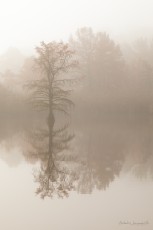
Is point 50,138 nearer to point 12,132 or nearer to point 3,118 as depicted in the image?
point 12,132

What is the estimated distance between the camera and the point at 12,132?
97.8ft

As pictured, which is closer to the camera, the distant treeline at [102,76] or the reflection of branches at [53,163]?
the reflection of branches at [53,163]

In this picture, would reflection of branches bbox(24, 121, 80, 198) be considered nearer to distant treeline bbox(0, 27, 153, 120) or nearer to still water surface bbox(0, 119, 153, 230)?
still water surface bbox(0, 119, 153, 230)

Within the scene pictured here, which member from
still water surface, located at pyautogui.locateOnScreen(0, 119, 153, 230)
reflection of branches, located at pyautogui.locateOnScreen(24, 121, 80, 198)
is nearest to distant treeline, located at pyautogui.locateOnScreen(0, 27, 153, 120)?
reflection of branches, located at pyautogui.locateOnScreen(24, 121, 80, 198)

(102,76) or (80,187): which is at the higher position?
(102,76)

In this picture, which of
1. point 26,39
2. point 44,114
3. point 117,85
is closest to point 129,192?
point 44,114

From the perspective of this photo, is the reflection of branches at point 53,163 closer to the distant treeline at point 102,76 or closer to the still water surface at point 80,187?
the still water surface at point 80,187

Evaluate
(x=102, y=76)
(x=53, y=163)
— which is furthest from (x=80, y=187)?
(x=102, y=76)

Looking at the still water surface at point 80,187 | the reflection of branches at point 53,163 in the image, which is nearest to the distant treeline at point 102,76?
the reflection of branches at point 53,163

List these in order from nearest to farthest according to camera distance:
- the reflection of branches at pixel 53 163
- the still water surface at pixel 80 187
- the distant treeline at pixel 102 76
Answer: the still water surface at pixel 80 187 < the reflection of branches at pixel 53 163 < the distant treeline at pixel 102 76

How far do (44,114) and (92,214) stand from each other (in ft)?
114

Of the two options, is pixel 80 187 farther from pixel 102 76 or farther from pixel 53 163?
pixel 102 76

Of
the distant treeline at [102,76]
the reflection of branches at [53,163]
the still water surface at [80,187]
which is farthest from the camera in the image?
the distant treeline at [102,76]

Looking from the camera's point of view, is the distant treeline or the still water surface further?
the distant treeline
